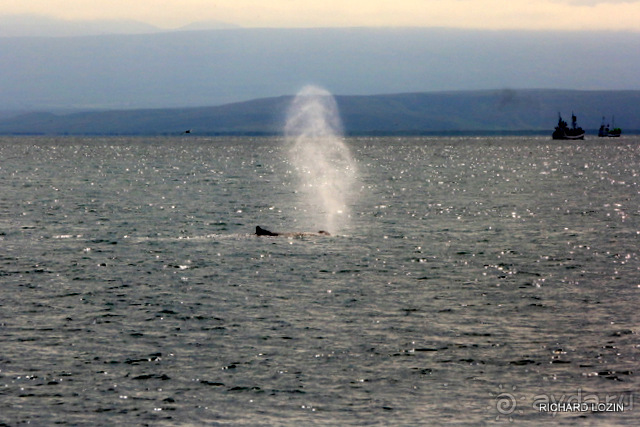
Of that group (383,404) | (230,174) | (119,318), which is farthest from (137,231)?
(230,174)

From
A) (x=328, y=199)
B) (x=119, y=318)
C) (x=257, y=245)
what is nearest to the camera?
(x=119, y=318)

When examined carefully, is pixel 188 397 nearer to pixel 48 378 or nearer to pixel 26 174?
pixel 48 378

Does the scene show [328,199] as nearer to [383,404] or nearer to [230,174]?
[230,174]

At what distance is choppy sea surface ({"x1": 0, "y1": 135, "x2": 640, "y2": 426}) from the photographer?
27.3 metres

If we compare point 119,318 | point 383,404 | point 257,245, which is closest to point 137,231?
point 257,245

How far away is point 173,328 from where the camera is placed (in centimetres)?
3669

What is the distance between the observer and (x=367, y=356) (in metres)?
32.2

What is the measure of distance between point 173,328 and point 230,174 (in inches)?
5479

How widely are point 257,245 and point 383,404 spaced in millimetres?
36955

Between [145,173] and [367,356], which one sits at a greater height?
[145,173]

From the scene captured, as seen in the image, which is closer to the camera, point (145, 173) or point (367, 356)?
point (367, 356)

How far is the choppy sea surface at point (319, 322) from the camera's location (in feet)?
89.5

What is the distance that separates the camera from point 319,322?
37781 millimetres

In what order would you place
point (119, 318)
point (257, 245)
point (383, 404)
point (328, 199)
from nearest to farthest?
point (383, 404) → point (119, 318) → point (257, 245) → point (328, 199)
